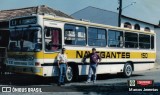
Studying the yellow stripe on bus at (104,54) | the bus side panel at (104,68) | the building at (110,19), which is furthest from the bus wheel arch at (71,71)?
the building at (110,19)

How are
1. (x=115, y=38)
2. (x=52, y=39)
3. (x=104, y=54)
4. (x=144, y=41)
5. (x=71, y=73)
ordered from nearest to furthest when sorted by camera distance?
(x=52, y=39) → (x=71, y=73) → (x=104, y=54) → (x=115, y=38) → (x=144, y=41)

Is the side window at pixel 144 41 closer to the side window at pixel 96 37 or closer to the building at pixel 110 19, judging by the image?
the side window at pixel 96 37

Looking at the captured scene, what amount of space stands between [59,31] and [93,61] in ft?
7.47

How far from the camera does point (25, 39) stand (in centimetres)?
1600

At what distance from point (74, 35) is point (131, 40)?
550cm

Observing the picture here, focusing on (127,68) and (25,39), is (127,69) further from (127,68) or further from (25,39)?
(25,39)

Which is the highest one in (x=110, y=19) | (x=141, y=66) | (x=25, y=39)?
(x=110, y=19)

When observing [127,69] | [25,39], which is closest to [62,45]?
[25,39]

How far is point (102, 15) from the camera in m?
49.1

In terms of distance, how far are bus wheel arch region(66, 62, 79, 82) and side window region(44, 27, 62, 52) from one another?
132 cm

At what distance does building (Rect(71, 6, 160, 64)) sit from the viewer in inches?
1874

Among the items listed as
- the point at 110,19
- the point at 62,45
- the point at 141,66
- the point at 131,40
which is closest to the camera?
the point at 62,45

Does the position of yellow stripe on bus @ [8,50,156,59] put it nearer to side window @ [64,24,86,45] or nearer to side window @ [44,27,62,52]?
side window @ [44,27,62,52]

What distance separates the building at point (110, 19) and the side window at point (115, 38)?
86.2 feet
